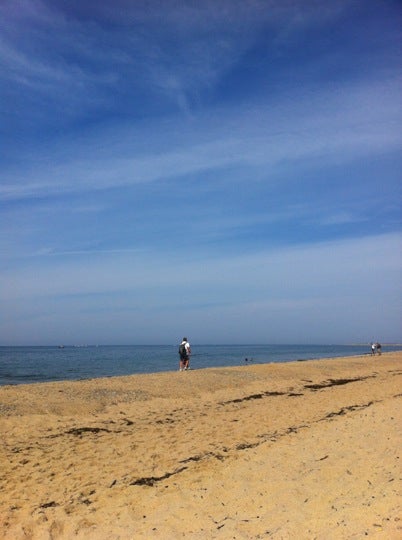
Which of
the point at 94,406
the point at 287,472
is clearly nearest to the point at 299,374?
the point at 94,406

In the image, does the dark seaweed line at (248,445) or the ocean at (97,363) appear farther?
the ocean at (97,363)

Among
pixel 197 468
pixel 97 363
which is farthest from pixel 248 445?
pixel 97 363

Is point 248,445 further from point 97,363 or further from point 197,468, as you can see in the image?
point 97,363

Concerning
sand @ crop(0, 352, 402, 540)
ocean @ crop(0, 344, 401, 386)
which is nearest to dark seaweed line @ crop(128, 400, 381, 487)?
sand @ crop(0, 352, 402, 540)

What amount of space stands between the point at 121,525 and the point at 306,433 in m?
5.32

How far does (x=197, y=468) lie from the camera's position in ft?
24.4

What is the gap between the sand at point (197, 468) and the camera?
5375 mm

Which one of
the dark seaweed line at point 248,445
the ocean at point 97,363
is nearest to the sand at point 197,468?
the dark seaweed line at point 248,445

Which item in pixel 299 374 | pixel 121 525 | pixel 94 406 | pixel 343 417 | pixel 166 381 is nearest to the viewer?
pixel 121 525

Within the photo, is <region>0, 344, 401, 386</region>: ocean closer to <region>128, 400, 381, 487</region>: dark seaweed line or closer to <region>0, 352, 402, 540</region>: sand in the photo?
<region>0, 352, 402, 540</region>: sand

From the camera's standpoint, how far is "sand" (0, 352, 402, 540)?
5.38 m

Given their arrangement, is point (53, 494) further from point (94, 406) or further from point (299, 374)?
point (299, 374)

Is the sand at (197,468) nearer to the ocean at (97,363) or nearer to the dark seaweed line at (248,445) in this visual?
the dark seaweed line at (248,445)

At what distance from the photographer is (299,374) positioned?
2242 cm
